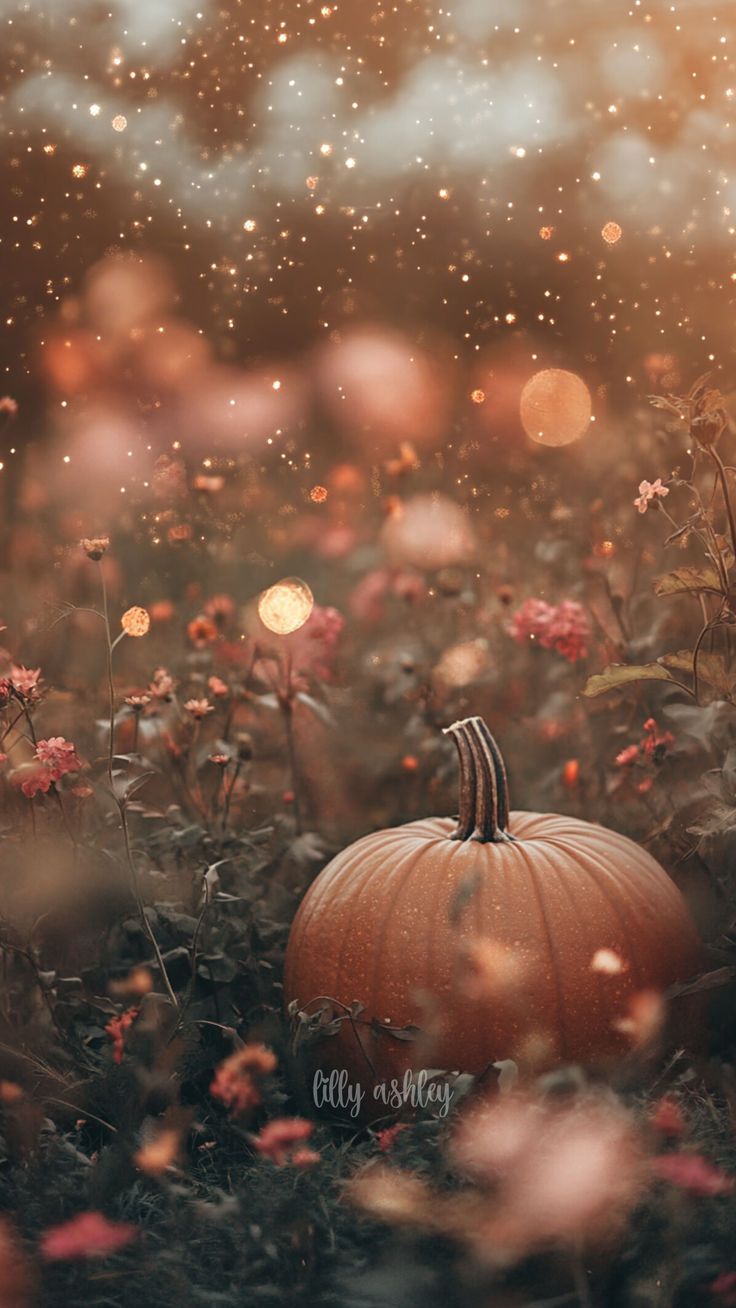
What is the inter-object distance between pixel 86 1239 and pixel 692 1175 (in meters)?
0.41

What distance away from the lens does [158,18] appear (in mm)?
1464

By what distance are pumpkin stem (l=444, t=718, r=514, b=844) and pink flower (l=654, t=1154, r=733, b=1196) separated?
34 centimetres

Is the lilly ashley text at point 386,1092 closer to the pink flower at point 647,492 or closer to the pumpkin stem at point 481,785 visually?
the pumpkin stem at point 481,785

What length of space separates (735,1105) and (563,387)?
917 mm

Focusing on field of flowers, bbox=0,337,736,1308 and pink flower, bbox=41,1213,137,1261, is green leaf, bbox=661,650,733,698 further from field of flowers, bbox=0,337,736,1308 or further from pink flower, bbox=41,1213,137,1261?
pink flower, bbox=41,1213,137,1261

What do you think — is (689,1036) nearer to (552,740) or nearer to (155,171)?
(552,740)

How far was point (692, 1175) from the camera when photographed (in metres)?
0.80

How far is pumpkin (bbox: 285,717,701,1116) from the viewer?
100 cm

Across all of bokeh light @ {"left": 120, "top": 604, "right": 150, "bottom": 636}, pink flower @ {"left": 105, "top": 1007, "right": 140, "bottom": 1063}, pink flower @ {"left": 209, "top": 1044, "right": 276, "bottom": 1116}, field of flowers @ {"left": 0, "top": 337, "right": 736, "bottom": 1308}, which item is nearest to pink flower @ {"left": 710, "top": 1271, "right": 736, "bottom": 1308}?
field of flowers @ {"left": 0, "top": 337, "right": 736, "bottom": 1308}

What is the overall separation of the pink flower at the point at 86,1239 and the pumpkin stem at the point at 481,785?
44cm

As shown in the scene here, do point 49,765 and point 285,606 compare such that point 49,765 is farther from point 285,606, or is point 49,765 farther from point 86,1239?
point 285,606

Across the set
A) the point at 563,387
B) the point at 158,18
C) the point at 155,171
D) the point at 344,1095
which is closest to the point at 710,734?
the point at 344,1095

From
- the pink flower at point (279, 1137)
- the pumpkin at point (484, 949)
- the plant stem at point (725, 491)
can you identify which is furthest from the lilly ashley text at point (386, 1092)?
the plant stem at point (725, 491)

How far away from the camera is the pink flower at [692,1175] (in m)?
0.80
